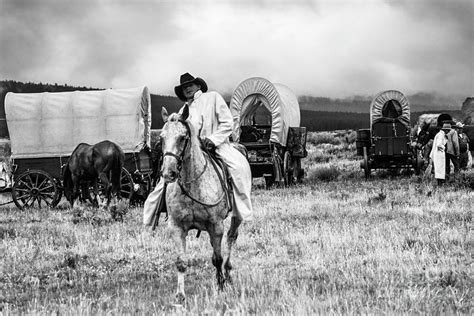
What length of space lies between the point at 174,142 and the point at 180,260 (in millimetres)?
1083

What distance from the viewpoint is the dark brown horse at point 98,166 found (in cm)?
1268

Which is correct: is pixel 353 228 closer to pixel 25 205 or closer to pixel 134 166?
pixel 134 166

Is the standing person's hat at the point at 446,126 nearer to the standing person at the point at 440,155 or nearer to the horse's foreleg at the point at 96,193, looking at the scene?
the standing person at the point at 440,155

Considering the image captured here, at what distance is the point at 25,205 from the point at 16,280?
786 centimetres

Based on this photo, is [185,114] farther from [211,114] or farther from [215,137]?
[211,114]

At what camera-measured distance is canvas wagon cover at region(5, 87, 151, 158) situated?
46.4 feet

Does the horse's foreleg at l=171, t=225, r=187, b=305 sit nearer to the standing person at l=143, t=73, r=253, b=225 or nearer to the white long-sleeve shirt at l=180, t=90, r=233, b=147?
the standing person at l=143, t=73, r=253, b=225

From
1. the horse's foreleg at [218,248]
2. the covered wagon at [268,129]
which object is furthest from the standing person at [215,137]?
the covered wagon at [268,129]

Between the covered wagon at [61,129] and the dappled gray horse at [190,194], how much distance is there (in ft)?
27.8

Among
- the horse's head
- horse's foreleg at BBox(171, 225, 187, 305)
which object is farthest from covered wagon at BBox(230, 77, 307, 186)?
→ the horse's head

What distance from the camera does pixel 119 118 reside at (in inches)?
556

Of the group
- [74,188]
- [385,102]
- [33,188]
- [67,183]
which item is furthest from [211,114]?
[385,102]

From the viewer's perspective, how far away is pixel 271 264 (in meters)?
6.61

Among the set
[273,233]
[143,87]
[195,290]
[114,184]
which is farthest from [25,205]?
Result: [195,290]
